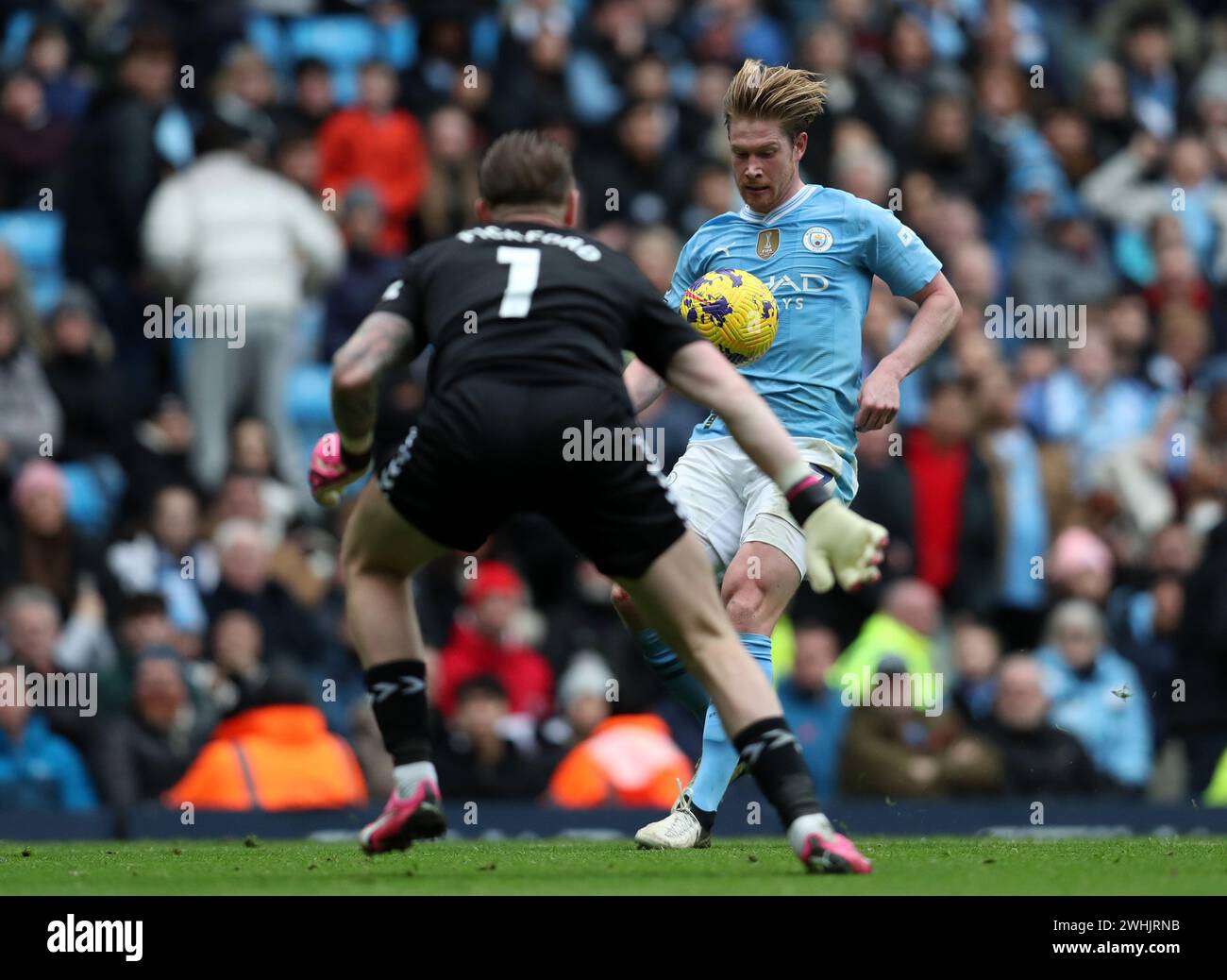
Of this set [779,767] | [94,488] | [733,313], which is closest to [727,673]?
[779,767]

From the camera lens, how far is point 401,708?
712cm

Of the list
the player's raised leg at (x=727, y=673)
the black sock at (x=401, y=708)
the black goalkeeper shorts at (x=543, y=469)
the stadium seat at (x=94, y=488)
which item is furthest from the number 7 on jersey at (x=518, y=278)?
the stadium seat at (x=94, y=488)

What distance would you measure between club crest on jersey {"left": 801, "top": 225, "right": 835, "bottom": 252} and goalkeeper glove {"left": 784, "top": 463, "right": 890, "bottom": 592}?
2.03m

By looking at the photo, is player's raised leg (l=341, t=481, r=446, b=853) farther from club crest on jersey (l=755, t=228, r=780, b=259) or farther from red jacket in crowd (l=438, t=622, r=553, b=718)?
red jacket in crowd (l=438, t=622, r=553, b=718)

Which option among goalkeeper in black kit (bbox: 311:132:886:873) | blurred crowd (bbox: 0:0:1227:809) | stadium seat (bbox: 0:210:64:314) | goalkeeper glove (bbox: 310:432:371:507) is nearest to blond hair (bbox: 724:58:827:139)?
goalkeeper in black kit (bbox: 311:132:886:873)

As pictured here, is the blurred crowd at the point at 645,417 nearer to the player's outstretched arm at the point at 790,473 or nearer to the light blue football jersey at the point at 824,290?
the light blue football jersey at the point at 824,290

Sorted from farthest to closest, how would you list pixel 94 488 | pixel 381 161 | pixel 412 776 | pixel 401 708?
pixel 381 161
pixel 94 488
pixel 401 708
pixel 412 776

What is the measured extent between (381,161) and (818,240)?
7.46 metres

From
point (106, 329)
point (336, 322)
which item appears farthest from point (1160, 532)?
point (106, 329)

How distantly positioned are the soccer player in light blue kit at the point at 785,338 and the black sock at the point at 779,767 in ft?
5.12

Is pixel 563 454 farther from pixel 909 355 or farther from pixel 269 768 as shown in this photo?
pixel 269 768

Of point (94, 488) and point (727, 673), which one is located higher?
point (94, 488)

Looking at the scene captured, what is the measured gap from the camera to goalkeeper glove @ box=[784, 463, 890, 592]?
6695 millimetres
